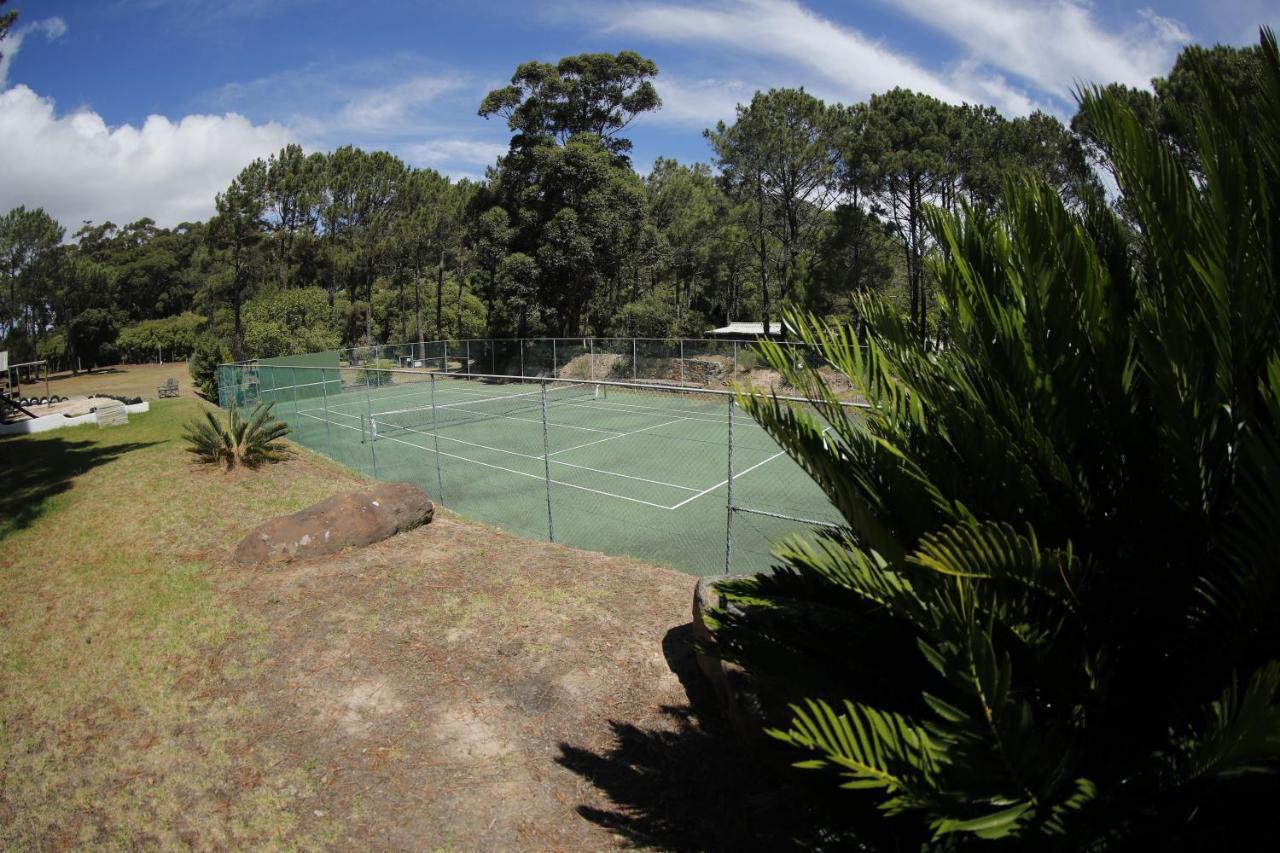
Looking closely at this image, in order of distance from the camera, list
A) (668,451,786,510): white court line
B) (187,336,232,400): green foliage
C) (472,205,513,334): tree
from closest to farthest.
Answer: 1. (668,451,786,510): white court line
2. (187,336,232,400): green foliage
3. (472,205,513,334): tree

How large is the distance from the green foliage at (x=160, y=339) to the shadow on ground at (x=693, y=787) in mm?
62993

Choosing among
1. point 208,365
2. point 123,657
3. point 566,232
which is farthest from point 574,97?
point 123,657

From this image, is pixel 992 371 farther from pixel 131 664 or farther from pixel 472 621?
pixel 131 664

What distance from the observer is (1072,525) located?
217 cm

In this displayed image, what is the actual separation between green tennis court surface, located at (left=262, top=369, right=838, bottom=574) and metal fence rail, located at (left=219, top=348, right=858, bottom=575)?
47 mm

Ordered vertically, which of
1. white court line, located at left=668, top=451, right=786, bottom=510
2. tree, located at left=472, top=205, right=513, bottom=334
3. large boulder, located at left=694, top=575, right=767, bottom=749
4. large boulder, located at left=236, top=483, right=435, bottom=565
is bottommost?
white court line, located at left=668, top=451, right=786, bottom=510

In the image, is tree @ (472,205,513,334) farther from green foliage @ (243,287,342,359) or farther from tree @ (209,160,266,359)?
tree @ (209,160,266,359)

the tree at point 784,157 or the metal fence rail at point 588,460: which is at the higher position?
the tree at point 784,157

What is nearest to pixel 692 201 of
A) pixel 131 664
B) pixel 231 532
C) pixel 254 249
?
pixel 254 249

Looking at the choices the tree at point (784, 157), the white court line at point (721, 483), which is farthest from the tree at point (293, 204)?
the white court line at point (721, 483)

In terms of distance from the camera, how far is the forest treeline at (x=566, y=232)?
3170 centimetres

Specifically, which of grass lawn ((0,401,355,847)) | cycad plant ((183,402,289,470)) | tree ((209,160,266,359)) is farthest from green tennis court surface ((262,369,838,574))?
tree ((209,160,266,359))

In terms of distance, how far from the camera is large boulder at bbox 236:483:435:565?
820cm

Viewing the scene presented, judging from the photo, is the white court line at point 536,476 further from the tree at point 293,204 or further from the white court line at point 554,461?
the tree at point 293,204
